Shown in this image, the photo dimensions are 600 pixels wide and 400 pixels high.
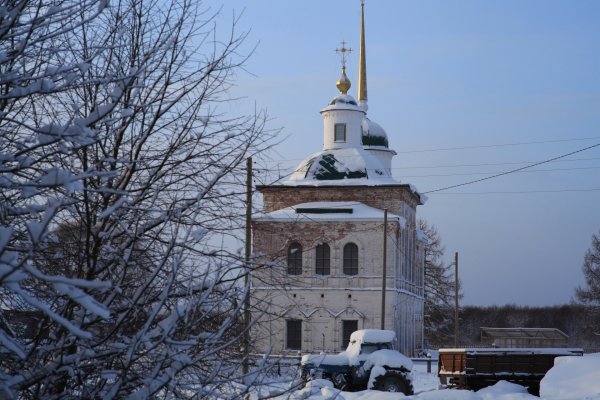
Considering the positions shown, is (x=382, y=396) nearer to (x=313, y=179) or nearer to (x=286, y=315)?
(x=286, y=315)

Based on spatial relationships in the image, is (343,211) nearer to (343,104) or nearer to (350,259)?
(350,259)

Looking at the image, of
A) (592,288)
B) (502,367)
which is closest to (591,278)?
(592,288)

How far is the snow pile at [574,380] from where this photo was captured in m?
17.1

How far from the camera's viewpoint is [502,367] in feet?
75.2

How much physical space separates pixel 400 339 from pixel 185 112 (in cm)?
3888

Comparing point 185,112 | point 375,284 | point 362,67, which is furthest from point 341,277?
point 185,112

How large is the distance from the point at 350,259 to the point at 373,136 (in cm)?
1632

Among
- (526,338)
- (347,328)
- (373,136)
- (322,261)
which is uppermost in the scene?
(373,136)

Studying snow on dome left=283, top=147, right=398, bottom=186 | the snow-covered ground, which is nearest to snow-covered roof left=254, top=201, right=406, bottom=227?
snow on dome left=283, top=147, right=398, bottom=186

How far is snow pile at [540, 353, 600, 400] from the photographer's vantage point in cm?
1706

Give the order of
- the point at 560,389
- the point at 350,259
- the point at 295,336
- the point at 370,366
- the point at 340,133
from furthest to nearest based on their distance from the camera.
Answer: the point at 340,133
the point at 350,259
the point at 295,336
the point at 370,366
the point at 560,389

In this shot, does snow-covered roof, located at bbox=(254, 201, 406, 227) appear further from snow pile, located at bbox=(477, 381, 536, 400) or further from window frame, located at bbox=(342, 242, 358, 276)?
snow pile, located at bbox=(477, 381, 536, 400)

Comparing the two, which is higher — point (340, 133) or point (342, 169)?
point (340, 133)

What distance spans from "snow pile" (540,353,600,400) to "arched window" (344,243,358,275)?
2602 cm
